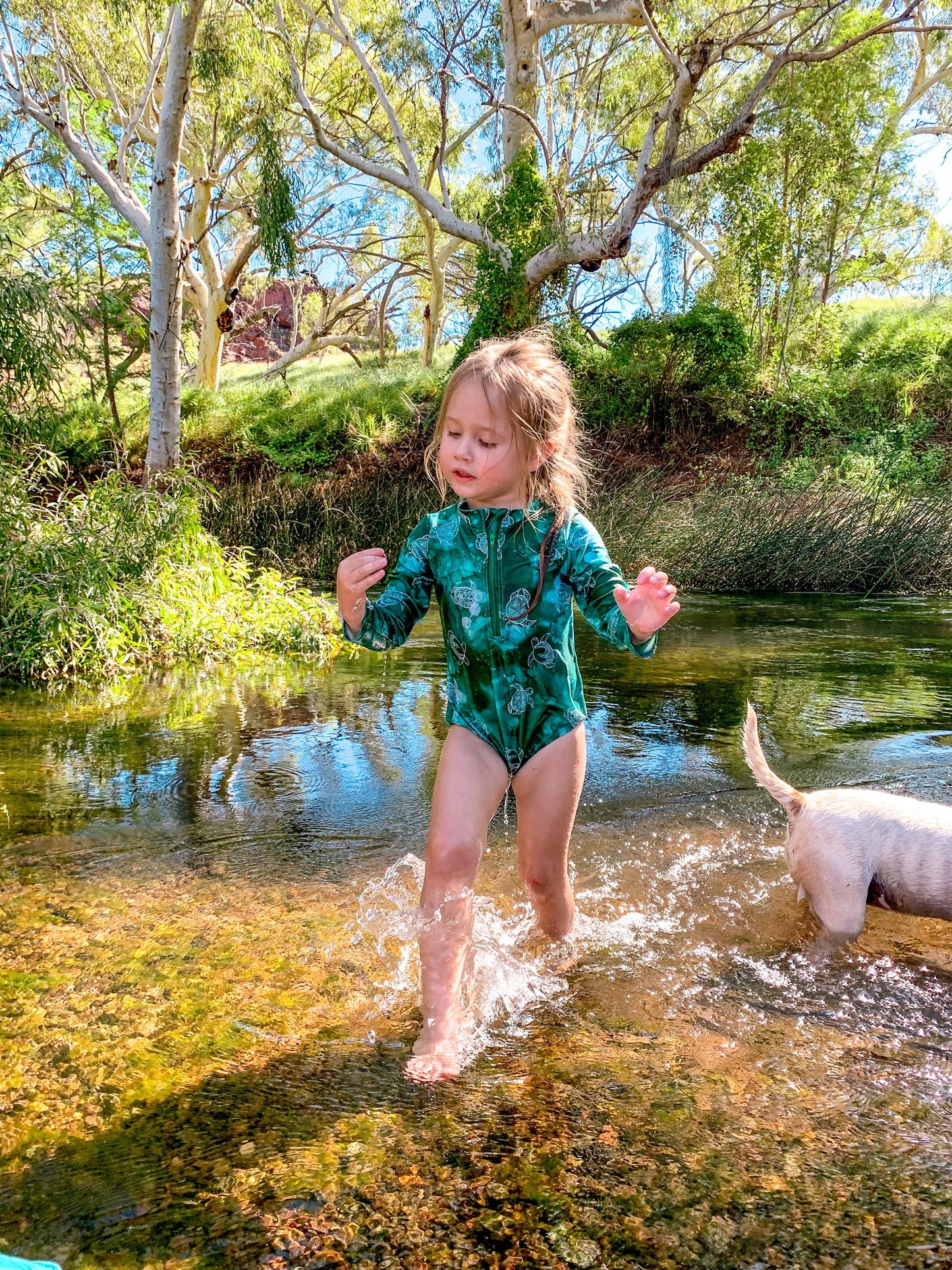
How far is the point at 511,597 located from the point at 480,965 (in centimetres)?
108

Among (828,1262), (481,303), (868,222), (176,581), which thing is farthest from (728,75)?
(828,1262)

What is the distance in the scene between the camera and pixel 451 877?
105 inches

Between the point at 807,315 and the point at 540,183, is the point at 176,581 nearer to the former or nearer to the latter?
the point at 540,183

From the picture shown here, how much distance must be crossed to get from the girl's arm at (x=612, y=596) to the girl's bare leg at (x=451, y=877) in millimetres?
504

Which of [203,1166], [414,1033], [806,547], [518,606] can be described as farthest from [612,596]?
[806,547]

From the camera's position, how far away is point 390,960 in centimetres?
301

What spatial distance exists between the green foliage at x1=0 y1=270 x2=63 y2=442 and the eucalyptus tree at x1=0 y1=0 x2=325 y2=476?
198cm

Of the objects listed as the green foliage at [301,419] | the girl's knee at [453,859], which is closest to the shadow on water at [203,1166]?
the girl's knee at [453,859]

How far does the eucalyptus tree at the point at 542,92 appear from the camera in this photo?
659 inches

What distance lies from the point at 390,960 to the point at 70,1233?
4.36 ft

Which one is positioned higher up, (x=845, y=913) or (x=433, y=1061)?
(x=845, y=913)

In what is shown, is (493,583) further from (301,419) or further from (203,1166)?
(301,419)

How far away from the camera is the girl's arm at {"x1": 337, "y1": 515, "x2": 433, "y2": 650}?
274 centimetres

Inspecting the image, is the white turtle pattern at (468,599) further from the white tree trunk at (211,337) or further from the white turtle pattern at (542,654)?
the white tree trunk at (211,337)
